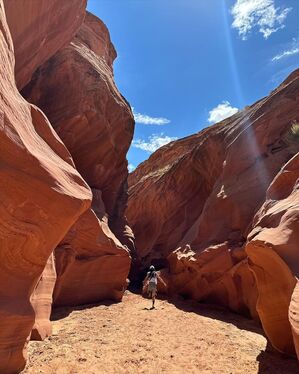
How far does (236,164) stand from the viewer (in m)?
18.2

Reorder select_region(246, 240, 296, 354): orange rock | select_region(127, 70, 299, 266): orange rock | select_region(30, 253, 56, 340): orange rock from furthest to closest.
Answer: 1. select_region(127, 70, 299, 266): orange rock
2. select_region(30, 253, 56, 340): orange rock
3. select_region(246, 240, 296, 354): orange rock

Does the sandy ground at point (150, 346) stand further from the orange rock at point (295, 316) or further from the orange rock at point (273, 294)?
the orange rock at point (295, 316)

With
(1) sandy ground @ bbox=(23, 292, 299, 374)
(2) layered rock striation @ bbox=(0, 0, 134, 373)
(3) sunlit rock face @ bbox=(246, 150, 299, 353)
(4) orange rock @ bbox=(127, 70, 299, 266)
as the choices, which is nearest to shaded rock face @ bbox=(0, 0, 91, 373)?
(2) layered rock striation @ bbox=(0, 0, 134, 373)

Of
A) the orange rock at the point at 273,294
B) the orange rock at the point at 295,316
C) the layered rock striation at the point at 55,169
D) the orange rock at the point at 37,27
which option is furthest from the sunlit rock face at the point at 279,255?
the orange rock at the point at 37,27

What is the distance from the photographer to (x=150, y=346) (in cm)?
848

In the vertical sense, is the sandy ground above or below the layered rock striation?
below

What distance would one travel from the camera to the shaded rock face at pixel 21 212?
593 centimetres

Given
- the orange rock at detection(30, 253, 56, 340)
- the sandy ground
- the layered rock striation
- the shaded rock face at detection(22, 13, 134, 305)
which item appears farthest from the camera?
the shaded rock face at detection(22, 13, 134, 305)

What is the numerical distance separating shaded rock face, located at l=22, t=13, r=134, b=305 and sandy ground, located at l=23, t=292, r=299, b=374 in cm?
199

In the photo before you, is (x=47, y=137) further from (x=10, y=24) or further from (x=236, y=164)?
(x=236, y=164)

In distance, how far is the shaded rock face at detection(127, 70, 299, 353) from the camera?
7707 millimetres

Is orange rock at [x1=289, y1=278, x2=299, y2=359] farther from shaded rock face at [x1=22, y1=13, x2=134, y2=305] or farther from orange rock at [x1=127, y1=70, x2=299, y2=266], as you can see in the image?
shaded rock face at [x1=22, y1=13, x2=134, y2=305]

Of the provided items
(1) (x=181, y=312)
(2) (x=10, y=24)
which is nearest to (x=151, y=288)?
(1) (x=181, y=312)

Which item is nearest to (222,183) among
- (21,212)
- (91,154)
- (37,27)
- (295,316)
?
(91,154)
